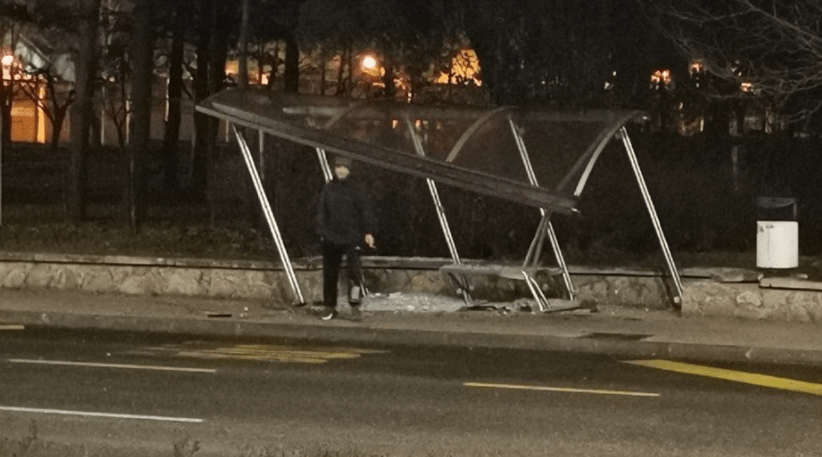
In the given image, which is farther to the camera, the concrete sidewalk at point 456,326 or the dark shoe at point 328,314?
the dark shoe at point 328,314

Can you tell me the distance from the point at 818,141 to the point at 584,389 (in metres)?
14.6

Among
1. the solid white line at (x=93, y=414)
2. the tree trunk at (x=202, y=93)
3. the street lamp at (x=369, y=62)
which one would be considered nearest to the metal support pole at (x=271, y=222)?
the solid white line at (x=93, y=414)

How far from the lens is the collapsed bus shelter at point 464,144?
55.6 feet

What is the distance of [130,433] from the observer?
9898 mm

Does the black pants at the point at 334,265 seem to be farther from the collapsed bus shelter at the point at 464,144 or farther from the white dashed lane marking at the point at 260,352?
the white dashed lane marking at the point at 260,352

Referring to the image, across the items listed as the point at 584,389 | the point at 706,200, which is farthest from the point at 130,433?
the point at 706,200

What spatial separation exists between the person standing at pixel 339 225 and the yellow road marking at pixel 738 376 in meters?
3.61

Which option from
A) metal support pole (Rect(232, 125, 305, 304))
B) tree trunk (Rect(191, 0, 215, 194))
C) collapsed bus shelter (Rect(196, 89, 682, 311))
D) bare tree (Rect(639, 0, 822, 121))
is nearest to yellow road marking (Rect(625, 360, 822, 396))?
collapsed bus shelter (Rect(196, 89, 682, 311))

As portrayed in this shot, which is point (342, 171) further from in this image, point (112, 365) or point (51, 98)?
point (51, 98)

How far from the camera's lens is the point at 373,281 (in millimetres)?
18875

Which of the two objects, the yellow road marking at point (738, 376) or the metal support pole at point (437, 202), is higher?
the metal support pole at point (437, 202)

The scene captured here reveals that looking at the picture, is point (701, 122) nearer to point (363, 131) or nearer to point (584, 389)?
point (363, 131)

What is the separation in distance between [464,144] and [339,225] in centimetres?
192

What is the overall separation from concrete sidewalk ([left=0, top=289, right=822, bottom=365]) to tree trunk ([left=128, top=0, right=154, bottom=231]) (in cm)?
487
